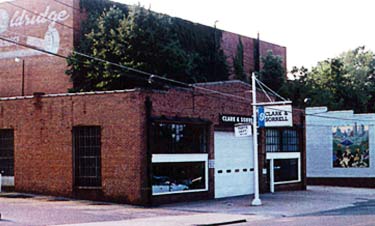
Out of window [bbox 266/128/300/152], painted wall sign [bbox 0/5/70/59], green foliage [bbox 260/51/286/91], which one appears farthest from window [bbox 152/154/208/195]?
green foliage [bbox 260/51/286/91]

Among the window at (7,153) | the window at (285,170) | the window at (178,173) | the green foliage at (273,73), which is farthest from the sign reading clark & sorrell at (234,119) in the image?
the green foliage at (273,73)

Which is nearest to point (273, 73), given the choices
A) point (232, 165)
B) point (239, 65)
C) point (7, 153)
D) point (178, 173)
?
point (239, 65)

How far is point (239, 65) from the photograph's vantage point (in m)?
57.2

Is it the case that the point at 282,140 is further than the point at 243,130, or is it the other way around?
the point at 282,140

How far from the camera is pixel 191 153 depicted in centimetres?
3259

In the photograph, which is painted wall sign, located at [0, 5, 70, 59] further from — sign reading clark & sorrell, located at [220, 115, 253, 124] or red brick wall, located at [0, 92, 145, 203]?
sign reading clark & sorrell, located at [220, 115, 253, 124]

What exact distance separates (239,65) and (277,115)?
24913 millimetres

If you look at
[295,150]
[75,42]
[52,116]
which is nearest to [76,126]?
[52,116]

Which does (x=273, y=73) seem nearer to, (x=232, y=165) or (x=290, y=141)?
(x=290, y=141)

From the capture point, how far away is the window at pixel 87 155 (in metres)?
30.4

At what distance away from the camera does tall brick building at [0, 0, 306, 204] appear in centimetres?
2950

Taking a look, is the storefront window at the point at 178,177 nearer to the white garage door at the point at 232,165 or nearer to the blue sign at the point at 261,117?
the white garage door at the point at 232,165

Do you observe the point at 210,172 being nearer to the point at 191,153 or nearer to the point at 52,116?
the point at 191,153

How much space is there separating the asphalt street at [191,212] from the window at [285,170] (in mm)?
6297
